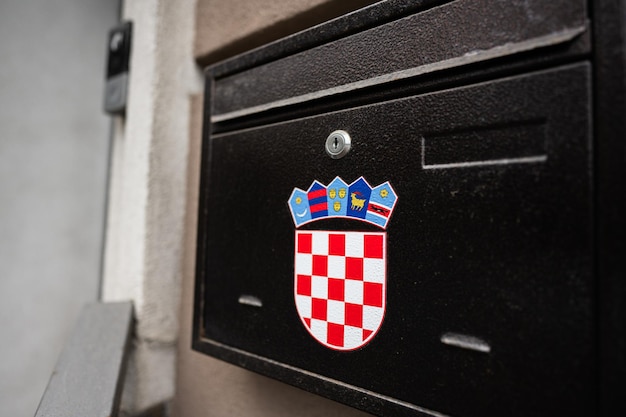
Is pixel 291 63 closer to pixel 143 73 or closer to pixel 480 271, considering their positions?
pixel 480 271

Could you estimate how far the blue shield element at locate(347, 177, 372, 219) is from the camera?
0.56 meters

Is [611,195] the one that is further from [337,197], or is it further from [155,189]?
[155,189]

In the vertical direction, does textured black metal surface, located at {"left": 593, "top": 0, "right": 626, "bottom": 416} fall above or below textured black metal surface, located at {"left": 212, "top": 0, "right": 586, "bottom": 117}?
below

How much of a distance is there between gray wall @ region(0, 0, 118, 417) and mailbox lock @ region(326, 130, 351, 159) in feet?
3.12

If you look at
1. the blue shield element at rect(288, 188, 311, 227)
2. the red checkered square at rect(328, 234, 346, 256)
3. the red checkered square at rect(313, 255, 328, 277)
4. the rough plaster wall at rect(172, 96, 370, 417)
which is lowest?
the rough plaster wall at rect(172, 96, 370, 417)

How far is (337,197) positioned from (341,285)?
13 centimetres

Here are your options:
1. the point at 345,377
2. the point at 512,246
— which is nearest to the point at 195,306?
the point at 345,377

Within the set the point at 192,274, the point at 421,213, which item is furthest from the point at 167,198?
the point at 421,213

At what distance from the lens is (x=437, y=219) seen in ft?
1.62

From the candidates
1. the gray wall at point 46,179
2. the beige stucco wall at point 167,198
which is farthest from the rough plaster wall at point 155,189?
the gray wall at point 46,179

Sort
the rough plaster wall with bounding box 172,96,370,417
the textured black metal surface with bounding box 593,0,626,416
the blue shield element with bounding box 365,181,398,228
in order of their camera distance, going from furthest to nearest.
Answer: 1. the rough plaster wall with bounding box 172,96,370,417
2. the blue shield element with bounding box 365,181,398,228
3. the textured black metal surface with bounding box 593,0,626,416

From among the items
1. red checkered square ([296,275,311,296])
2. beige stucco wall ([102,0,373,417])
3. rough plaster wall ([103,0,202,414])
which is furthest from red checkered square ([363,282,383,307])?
rough plaster wall ([103,0,202,414])

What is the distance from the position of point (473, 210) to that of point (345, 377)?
1.00 feet

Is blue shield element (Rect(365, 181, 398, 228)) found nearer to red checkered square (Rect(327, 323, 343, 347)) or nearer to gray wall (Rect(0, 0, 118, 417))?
red checkered square (Rect(327, 323, 343, 347))
